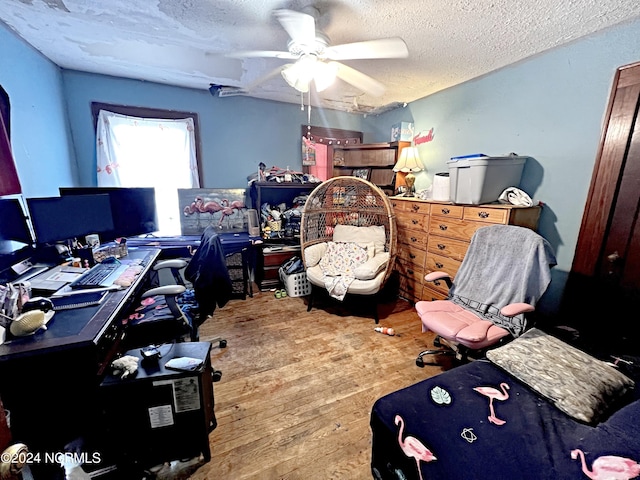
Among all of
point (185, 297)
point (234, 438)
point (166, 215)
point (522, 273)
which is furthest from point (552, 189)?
point (166, 215)

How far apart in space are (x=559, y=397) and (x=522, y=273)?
0.87 m

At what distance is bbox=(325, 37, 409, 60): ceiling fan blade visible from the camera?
1.49 meters

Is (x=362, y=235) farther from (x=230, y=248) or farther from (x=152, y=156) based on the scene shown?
(x=152, y=156)

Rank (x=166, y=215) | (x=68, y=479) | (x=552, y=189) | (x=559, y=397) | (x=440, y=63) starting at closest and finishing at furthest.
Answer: (x=68, y=479) < (x=559, y=397) < (x=552, y=189) < (x=440, y=63) < (x=166, y=215)

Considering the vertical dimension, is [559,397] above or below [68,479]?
above

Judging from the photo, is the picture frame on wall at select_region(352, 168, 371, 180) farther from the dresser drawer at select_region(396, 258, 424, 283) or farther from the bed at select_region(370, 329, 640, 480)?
the bed at select_region(370, 329, 640, 480)

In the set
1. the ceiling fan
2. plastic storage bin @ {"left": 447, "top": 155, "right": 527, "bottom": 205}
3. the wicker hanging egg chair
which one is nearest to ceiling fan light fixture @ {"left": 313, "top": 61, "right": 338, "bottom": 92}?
the ceiling fan

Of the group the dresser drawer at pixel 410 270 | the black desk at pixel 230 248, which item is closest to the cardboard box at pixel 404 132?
the dresser drawer at pixel 410 270

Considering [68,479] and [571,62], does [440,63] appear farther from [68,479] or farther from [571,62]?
[68,479]

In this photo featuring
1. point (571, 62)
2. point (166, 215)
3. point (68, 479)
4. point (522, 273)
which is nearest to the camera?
point (68, 479)

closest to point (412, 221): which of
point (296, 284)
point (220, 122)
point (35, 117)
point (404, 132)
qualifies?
point (404, 132)

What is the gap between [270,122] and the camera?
3.26 meters

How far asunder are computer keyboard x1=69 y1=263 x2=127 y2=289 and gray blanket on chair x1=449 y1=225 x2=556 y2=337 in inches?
95.4

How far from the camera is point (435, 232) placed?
2549 mm
